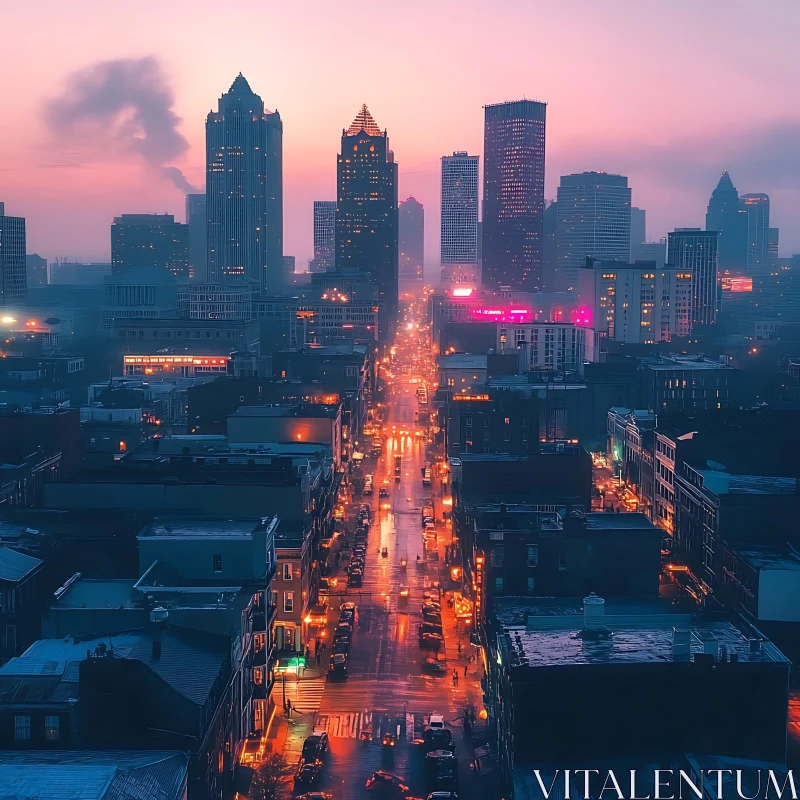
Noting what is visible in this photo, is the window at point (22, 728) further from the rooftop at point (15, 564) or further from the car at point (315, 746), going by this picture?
the rooftop at point (15, 564)

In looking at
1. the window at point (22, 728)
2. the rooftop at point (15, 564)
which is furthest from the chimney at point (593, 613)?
the rooftop at point (15, 564)

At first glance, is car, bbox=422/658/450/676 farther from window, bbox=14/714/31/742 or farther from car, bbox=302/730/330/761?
window, bbox=14/714/31/742

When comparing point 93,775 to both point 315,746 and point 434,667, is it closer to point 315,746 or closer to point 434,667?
point 315,746

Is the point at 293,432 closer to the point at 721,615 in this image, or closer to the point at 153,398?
the point at 153,398

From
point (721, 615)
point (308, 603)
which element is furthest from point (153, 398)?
point (721, 615)

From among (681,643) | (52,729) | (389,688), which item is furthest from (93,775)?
(389,688)

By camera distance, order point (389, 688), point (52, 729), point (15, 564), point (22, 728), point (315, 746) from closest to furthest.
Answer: point (22, 728)
point (52, 729)
point (315, 746)
point (15, 564)
point (389, 688)
